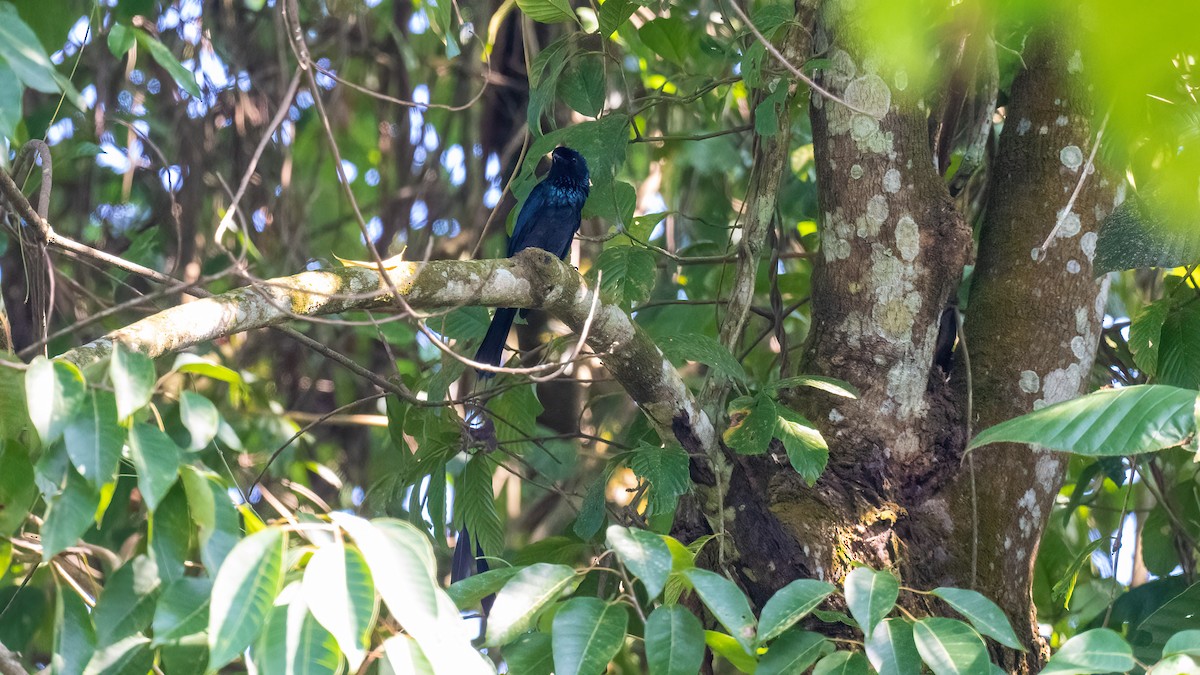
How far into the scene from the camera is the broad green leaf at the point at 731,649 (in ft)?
5.16

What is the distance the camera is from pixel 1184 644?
1.31m

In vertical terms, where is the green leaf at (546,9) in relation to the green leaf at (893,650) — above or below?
above

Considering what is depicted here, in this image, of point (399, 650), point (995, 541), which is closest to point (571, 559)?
point (995, 541)

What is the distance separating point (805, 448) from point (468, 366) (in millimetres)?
744

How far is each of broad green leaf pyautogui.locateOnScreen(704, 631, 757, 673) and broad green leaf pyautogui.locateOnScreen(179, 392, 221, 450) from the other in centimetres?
79

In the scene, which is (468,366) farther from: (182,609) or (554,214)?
(554,214)

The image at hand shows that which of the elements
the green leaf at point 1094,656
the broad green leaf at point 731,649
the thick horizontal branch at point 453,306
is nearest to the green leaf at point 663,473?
the thick horizontal branch at point 453,306

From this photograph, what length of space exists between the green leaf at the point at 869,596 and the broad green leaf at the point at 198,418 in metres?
0.84

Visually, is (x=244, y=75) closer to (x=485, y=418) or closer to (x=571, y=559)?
(x=485, y=418)

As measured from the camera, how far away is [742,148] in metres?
4.12

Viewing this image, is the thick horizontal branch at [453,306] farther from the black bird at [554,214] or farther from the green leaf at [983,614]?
the black bird at [554,214]

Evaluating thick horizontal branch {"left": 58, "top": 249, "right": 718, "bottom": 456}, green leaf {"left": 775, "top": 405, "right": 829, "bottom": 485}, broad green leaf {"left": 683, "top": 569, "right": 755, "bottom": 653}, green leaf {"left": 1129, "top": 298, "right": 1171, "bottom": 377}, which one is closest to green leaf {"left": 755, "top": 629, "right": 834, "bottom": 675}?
broad green leaf {"left": 683, "top": 569, "right": 755, "bottom": 653}

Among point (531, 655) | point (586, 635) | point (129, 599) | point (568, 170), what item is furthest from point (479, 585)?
point (568, 170)

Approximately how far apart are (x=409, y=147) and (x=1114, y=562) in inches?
124
